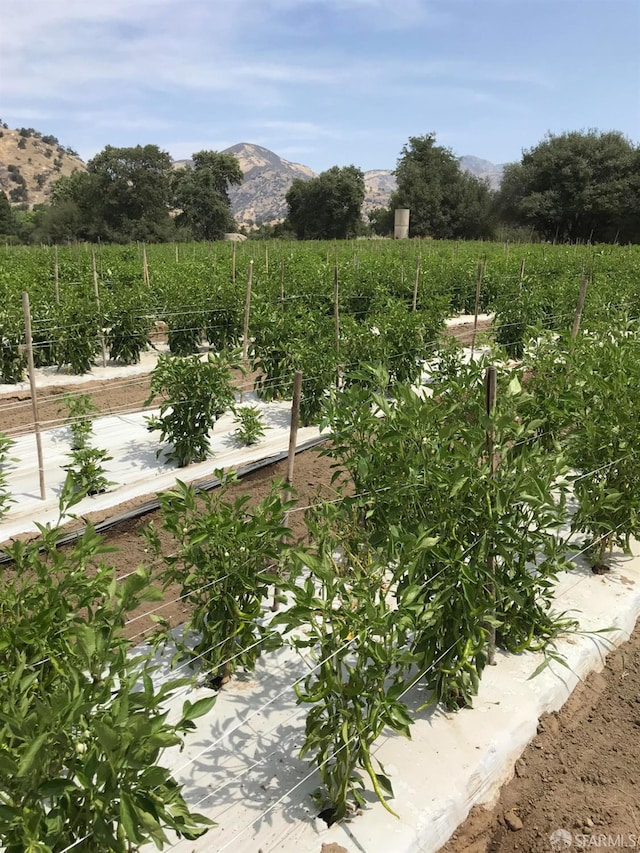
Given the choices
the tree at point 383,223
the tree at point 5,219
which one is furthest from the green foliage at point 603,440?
the tree at point 5,219

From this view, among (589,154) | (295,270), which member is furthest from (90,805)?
(589,154)

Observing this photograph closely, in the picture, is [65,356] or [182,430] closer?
[182,430]

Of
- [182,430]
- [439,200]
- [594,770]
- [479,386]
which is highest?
[439,200]

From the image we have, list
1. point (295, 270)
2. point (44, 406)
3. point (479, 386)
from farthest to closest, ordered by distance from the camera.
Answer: point (295, 270) → point (44, 406) → point (479, 386)

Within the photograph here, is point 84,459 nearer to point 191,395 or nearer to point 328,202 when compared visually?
point 191,395

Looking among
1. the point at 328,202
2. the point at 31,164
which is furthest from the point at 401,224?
the point at 31,164

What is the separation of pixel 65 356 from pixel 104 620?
8.29 meters

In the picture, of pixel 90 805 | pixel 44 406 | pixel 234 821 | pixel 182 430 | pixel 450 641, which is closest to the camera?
pixel 90 805

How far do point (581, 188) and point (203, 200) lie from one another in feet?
89.4

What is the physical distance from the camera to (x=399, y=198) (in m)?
46.6

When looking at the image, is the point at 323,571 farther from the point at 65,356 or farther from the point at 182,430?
the point at 65,356

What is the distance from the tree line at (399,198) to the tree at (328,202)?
3.1 inches

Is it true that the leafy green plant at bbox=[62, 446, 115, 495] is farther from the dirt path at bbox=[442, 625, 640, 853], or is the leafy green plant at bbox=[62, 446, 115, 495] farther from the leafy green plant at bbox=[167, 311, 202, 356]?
the leafy green plant at bbox=[167, 311, 202, 356]

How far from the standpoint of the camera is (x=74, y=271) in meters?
15.7
